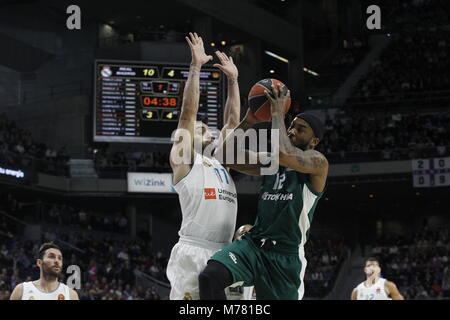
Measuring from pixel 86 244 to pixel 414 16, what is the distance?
16.8 m

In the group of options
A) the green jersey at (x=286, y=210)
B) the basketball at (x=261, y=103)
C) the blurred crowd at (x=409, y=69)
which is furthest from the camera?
the blurred crowd at (x=409, y=69)

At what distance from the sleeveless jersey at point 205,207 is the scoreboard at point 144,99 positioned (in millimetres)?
14515

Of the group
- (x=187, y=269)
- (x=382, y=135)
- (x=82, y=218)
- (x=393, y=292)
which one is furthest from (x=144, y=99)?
(x=187, y=269)

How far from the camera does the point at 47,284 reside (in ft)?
24.3

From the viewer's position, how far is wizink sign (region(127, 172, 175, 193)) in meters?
24.8

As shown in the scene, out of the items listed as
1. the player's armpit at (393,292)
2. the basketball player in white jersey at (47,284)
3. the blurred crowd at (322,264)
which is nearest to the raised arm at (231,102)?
the basketball player in white jersey at (47,284)

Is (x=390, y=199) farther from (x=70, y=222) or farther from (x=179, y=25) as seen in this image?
(x=70, y=222)

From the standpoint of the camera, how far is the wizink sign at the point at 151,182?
2475 cm

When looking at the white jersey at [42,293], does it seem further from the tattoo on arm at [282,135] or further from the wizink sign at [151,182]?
the wizink sign at [151,182]

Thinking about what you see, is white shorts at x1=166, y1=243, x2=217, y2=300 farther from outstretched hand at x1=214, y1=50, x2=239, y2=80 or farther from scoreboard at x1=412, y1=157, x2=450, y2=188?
scoreboard at x1=412, y1=157, x2=450, y2=188

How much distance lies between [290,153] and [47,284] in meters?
3.04

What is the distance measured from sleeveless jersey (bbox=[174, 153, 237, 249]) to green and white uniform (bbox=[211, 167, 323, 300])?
1.55 ft

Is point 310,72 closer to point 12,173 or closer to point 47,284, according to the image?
point 12,173

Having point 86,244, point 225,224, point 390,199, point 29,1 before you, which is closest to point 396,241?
point 390,199
